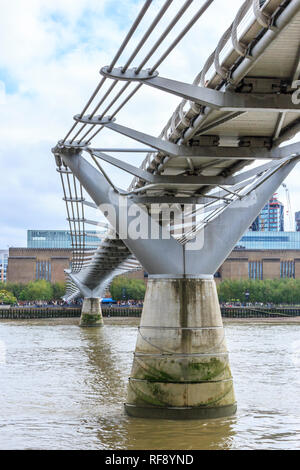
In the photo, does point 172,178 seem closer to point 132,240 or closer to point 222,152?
point 132,240

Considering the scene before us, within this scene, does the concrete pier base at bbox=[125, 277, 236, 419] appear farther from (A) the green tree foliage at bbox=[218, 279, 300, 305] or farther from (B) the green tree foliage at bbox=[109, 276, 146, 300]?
(B) the green tree foliage at bbox=[109, 276, 146, 300]

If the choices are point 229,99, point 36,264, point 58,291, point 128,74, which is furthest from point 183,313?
point 36,264

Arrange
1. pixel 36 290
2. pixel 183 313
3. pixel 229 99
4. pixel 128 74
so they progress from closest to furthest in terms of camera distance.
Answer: pixel 128 74, pixel 229 99, pixel 183 313, pixel 36 290

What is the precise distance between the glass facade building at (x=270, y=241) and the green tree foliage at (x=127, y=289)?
1847 centimetres

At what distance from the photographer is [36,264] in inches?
4210

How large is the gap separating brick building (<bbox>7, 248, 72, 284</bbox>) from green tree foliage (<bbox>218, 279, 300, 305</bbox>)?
88.9 ft

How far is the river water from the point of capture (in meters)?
11.7

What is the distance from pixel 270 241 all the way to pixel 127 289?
25.2m

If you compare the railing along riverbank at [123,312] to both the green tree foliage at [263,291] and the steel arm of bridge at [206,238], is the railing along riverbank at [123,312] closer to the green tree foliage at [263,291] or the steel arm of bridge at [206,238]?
the green tree foliage at [263,291]

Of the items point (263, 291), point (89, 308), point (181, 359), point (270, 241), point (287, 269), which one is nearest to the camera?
point (181, 359)

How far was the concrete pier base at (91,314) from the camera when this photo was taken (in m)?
54.3

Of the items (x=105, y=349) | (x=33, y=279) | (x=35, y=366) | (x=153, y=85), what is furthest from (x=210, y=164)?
(x=33, y=279)

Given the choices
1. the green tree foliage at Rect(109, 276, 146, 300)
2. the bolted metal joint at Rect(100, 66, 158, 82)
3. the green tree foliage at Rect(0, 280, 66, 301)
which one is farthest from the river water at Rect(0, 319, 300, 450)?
the green tree foliage at Rect(0, 280, 66, 301)

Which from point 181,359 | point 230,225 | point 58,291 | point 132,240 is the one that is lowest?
point 181,359
